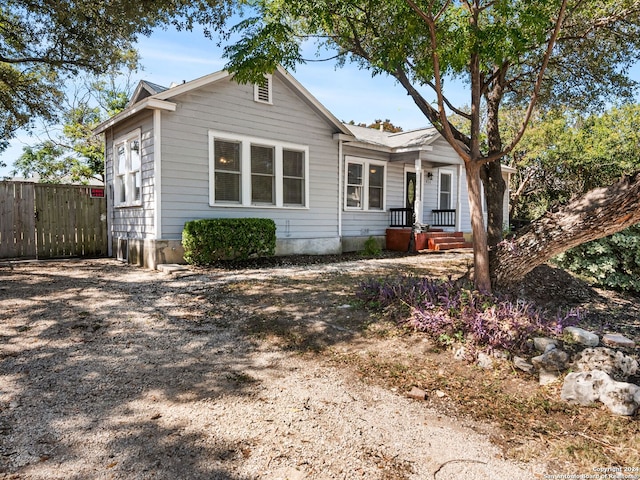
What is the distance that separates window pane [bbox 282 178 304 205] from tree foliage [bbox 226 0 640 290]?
376cm

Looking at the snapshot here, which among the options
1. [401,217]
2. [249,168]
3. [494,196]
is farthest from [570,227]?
[401,217]

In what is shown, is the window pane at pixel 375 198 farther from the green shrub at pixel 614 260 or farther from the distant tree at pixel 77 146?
the distant tree at pixel 77 146

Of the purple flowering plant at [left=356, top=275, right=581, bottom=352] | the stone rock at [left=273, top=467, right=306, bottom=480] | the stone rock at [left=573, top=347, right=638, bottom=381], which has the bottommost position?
the stone rock at [left=273, top=467, right=306, bottom=480]

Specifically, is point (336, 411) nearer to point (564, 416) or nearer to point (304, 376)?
point (304, 376)

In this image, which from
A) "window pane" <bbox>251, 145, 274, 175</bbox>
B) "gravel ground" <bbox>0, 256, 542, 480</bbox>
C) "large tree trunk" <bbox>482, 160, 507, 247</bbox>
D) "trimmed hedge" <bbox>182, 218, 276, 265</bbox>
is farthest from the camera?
"window pane" <bbox>251, 145, 274, 175</bbox>

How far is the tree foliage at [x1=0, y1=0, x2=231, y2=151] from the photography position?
8562mm

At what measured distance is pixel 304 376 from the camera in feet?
10.9

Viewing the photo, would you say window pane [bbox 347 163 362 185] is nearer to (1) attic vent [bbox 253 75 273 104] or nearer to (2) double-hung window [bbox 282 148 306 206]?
(2) double-hung window [bbox 282 148 306 206]

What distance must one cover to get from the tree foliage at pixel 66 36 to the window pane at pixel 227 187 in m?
3.11

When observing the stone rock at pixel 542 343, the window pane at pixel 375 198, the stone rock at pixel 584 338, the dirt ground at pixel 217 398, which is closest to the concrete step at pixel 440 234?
the window pane at pixel 375 198

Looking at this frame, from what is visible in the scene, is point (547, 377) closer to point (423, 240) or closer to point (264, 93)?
point (264, 93)

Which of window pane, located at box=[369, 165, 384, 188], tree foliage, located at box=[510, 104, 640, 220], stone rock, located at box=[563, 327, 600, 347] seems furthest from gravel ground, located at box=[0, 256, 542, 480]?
tree foliage, located at box=[510, 104, 640, 220]

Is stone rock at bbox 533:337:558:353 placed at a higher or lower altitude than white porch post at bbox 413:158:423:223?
lower

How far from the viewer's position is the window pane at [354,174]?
1267cm
